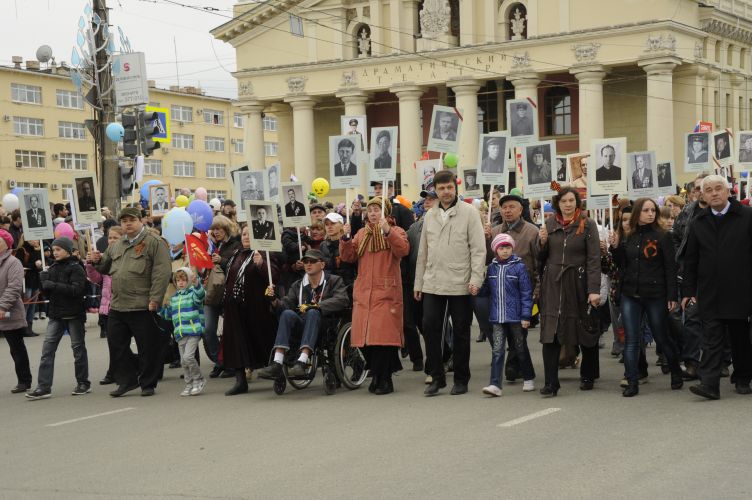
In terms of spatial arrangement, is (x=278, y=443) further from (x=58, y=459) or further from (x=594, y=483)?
(x=594, y=483)

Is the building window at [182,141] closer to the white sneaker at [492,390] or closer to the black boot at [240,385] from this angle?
the black boot at [240,385]

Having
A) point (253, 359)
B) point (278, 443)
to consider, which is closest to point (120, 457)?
point (278, 443)

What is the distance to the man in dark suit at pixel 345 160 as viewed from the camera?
1540cm

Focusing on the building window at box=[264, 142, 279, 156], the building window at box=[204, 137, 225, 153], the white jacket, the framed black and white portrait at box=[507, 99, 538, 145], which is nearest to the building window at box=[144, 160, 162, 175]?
the building window at box=[204, 137, 225, 153]

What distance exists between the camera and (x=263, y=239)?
39.8 ft

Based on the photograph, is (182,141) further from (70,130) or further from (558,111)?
(558,111)

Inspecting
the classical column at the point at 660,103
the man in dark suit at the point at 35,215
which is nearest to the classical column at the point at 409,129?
the classical column at the point at 660,103

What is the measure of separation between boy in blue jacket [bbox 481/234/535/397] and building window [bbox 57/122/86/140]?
6925cm

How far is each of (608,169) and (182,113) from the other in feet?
239

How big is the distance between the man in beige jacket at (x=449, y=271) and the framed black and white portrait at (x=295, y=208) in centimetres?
199

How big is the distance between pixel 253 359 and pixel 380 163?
Result: 320cm

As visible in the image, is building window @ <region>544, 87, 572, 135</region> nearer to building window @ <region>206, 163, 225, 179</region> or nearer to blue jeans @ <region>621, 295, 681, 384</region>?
building window @ <region>206, 163, 225, 179</region>

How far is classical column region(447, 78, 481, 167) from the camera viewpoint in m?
52.3

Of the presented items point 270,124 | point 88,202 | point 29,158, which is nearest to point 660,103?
point 88,202
